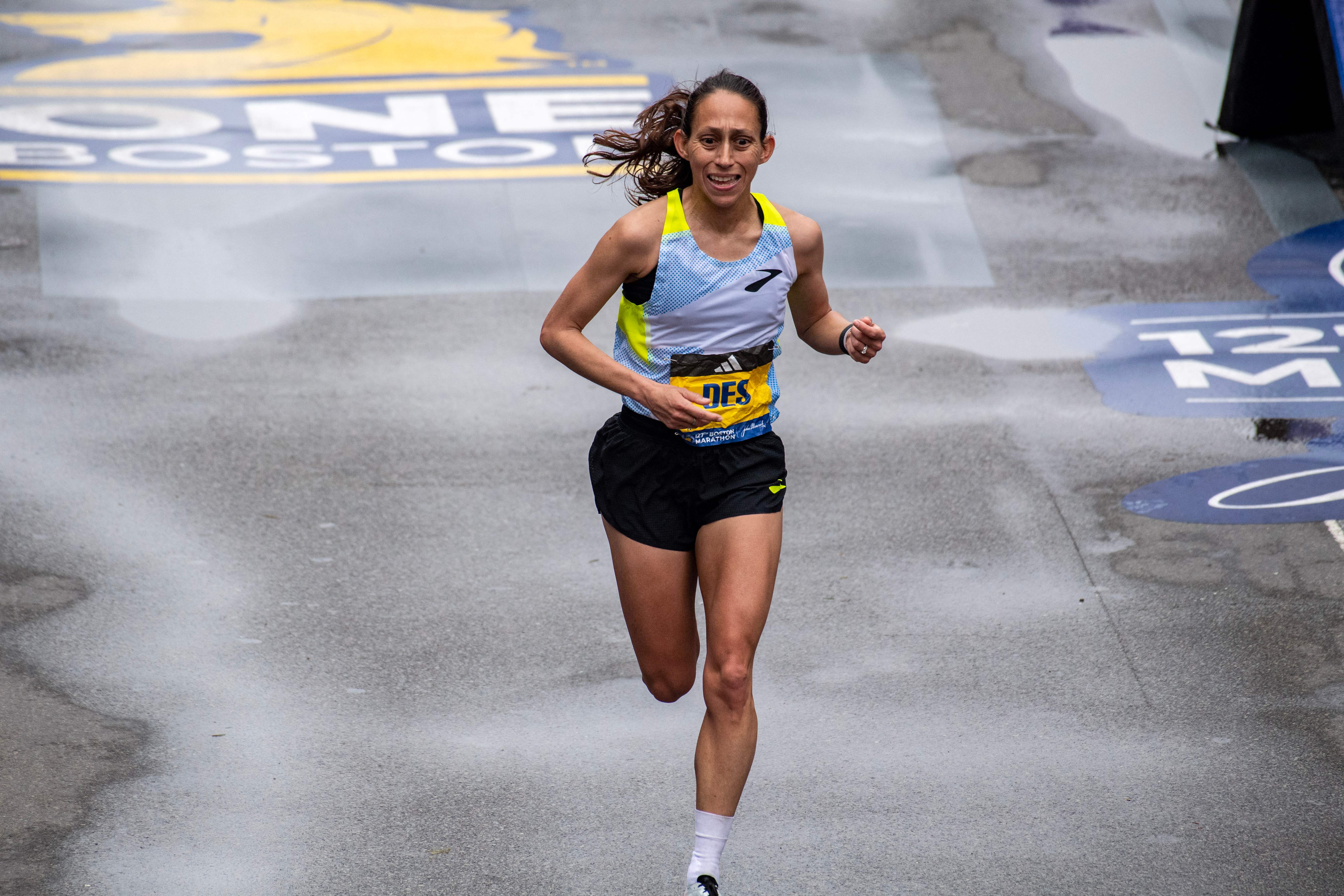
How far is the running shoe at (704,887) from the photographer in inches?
Result: 160

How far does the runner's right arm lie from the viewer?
165 inches

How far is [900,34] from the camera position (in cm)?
1402

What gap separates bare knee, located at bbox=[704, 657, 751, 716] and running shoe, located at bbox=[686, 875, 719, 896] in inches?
19.0

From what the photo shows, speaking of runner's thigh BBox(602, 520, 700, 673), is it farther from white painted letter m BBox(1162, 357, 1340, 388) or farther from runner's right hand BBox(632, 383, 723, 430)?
white painted letter m BBox(1162, 357, 1340, 388)

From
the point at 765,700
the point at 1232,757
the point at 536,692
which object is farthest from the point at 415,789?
the point at 1232,757

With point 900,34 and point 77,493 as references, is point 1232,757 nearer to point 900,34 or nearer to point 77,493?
point 77,493

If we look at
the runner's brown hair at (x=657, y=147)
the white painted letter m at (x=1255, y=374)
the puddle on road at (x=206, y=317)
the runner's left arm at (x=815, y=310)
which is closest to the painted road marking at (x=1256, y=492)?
the white painted letter m at (x=1255, y=374)

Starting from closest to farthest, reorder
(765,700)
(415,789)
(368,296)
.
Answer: (415,789) → (765,700) → (368,296)

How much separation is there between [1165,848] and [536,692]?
249 centimetres

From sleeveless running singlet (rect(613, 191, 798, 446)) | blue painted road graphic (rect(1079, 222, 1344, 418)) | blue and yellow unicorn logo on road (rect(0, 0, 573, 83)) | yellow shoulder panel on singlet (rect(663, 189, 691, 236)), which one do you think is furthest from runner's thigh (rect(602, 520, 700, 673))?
blue and yellow unicorn logo on road (rect(0, 0, 573, 83))

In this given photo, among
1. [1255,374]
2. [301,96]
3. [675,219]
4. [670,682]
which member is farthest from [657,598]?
[301,96]

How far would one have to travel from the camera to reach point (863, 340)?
4.32 metres

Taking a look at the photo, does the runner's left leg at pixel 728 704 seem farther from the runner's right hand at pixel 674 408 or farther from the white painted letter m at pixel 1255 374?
the white painted letter m at pixel 1255 374

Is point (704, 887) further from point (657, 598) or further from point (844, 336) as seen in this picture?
point (844, 336)
